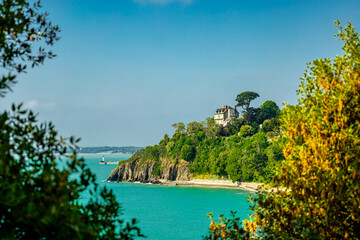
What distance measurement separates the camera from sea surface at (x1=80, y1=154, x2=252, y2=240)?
43.4 meters

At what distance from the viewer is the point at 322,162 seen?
20.9ft

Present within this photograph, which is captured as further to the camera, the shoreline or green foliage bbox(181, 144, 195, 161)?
green foliage bbox(181, 144, 195, 161)

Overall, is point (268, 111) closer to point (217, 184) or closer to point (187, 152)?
point (187, 152)

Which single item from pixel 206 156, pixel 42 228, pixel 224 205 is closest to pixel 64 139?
pixel 42 228

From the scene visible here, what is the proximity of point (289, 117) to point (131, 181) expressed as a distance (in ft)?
315

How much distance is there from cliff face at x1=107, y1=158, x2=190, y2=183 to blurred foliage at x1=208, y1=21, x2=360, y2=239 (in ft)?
274

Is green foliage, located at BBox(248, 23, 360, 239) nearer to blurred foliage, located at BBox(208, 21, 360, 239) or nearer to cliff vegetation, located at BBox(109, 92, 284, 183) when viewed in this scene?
blurred foliage, located at BBox(208, 21, 360, 239)

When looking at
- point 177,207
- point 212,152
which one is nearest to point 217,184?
point 212,152

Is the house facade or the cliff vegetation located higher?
the house facade

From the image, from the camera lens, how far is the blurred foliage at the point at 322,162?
6.04 metres

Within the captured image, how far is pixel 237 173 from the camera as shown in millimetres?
76562

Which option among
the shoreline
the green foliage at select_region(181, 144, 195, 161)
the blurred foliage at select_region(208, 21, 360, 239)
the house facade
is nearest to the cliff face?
the green foliage at select_region(181, 144, 195, 161)

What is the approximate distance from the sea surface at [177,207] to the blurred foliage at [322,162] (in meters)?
28.4

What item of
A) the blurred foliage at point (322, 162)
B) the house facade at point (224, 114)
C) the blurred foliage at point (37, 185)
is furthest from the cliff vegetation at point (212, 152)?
the blurred foliage at point (37, 185)
